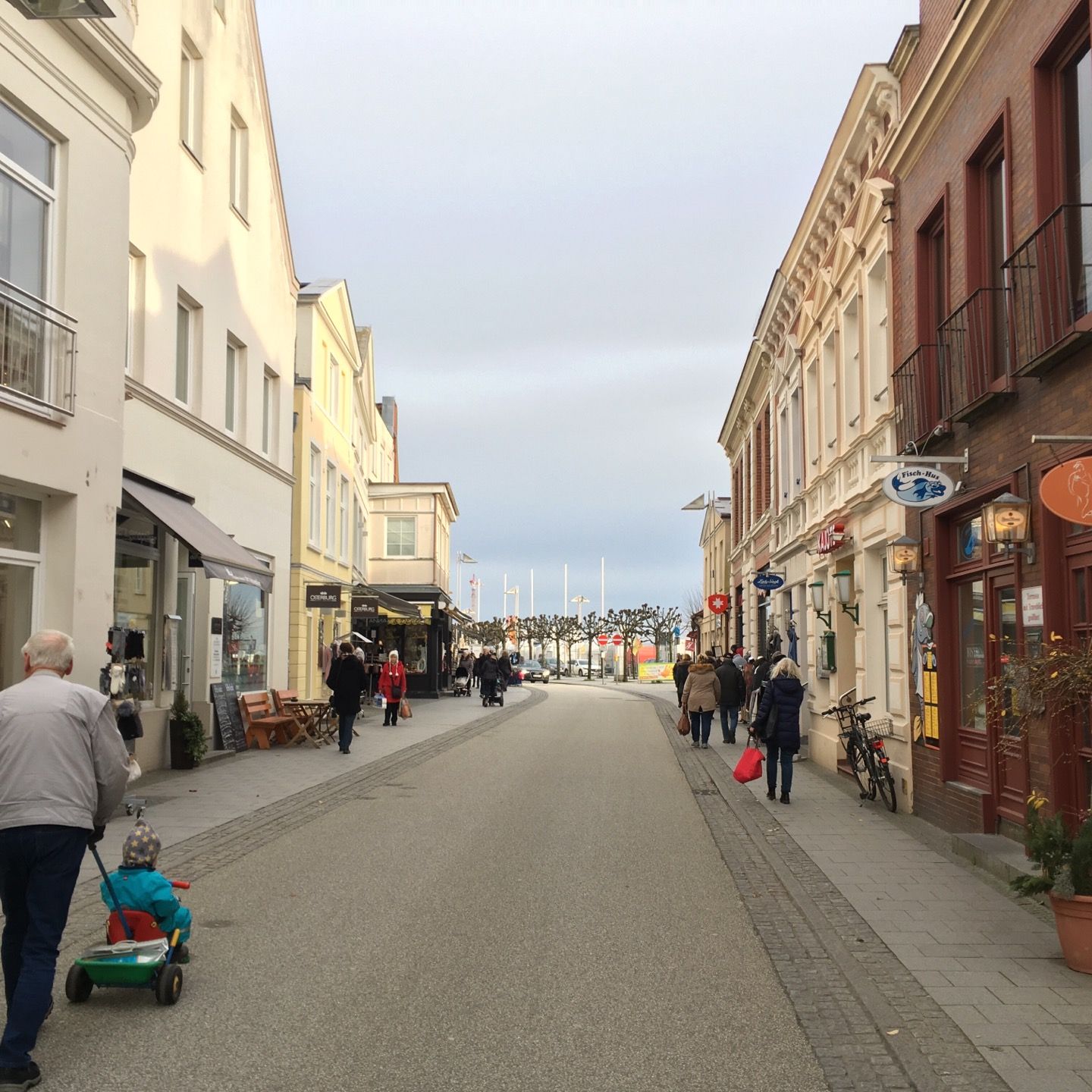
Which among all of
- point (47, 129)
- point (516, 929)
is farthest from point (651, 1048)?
point (47, 129)

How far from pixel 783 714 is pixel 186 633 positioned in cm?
927

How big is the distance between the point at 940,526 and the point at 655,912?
18.4 feet

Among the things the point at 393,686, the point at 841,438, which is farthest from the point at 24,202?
the point at 393,686

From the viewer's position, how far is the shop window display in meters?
20.4

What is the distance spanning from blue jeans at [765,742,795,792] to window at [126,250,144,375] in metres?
9.67

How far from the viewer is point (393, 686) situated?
2744cm

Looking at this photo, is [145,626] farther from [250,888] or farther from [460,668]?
[460,668]

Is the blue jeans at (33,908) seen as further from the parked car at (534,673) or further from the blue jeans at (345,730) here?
the parked car at (534,673)

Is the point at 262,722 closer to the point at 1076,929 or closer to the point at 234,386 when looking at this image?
the point at 234,386

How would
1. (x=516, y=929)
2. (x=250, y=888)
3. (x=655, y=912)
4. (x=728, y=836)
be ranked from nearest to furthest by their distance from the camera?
1. (x=516, y=929)
2. (x=655, y=912)
3. (x=250, y=888)
4. (x=728, y=836)

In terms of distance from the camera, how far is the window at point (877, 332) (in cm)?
1498

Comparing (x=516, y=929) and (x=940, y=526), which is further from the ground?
(x=940, y=526)

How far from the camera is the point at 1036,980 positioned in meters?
6.37

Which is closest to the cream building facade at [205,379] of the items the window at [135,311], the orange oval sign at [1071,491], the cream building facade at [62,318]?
the window at [135,311]
